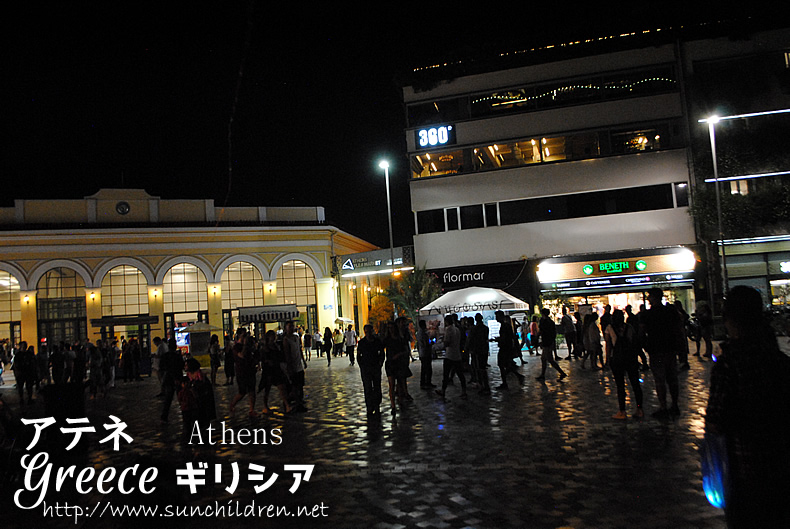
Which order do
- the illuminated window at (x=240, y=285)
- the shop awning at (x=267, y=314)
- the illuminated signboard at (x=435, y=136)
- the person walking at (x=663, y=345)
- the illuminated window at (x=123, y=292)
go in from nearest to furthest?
the person walking at (x=663, y=345) < the illuminated signboard at (x=435, y=136) < the shop awning at (x=267, y=314) < the illuminated window at (x=123, y=292) < the illuminated window at (x=240, y=285)

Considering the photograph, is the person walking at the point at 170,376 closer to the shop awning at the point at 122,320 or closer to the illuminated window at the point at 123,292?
the shop awning at the point at 122,320

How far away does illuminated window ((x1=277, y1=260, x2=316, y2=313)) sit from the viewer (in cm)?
3869

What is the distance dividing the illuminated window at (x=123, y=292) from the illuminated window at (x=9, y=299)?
4581 millimetres

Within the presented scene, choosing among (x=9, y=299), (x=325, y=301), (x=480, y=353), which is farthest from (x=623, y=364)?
(x=9, y=299)

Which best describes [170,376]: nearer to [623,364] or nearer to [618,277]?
[623,364]

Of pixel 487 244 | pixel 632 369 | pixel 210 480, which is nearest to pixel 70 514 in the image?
pixel 210 480

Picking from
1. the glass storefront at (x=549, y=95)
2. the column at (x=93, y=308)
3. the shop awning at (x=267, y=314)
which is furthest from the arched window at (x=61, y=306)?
the glass storefront at (x=549, y=95)

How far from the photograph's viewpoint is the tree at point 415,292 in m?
27.4

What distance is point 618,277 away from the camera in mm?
27812

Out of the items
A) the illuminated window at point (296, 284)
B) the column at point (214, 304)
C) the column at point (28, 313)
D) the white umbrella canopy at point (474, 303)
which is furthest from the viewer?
the illuminated window at point (296, 284)

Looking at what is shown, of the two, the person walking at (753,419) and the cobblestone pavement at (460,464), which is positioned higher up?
the person walking at (753,419)

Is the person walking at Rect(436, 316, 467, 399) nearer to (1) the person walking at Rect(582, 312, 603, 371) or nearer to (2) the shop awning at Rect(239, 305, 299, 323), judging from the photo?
(1) the person walking at Rect(582, 312, 603, 371)

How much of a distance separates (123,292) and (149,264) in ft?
8.40

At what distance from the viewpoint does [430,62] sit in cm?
3008
